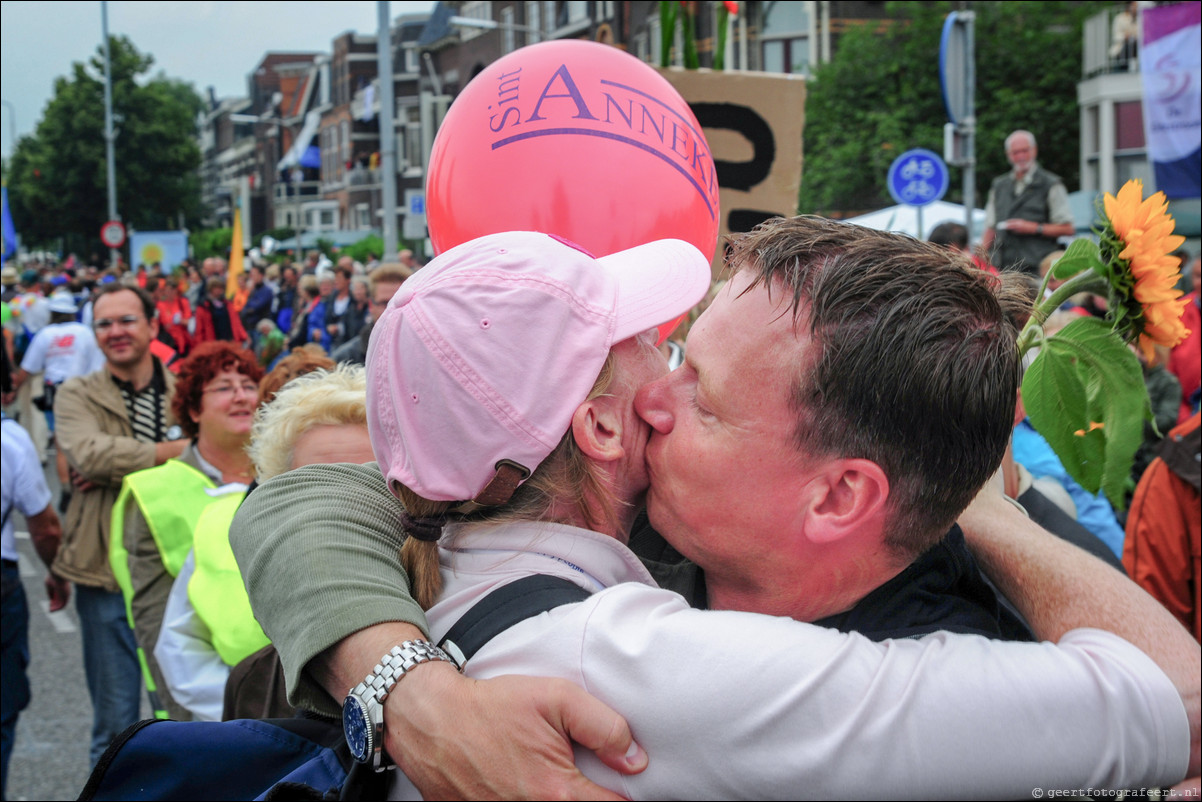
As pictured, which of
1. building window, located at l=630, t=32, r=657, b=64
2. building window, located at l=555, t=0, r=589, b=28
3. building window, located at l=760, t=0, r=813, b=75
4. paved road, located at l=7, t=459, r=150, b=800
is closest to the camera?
paved road, located at l=7, t=459, r=150, b=800

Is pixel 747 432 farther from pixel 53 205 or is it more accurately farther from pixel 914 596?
pixel 53 205

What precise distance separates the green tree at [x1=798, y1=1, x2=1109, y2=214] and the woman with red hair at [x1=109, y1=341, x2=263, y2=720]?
24.0m

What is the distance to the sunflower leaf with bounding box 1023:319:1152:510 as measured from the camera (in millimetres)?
1544

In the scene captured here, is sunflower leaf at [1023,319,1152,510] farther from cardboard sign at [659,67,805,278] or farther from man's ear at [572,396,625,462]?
cardboard sign at [659,67,805,278]

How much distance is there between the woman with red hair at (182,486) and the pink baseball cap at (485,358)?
2255 mm

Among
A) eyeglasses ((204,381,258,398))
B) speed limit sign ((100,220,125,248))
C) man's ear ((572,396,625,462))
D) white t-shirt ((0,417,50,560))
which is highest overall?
speed limit sign ((100,220,125,248))

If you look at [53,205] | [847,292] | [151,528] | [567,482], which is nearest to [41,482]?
[151,528]

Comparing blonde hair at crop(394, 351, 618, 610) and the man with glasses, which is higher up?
blonde hair at crop(394, 351, 618, 610)

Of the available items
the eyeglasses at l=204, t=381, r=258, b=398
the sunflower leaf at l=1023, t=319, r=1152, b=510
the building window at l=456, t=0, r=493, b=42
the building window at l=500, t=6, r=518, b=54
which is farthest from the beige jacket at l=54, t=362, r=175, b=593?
the building window at l=456, t=0, r=493, b=42

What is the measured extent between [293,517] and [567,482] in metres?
0.42

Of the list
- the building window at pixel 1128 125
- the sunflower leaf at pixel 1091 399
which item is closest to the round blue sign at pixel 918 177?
the sunflower leaf at pixel 1091 399

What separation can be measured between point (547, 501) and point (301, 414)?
1589 millimetres

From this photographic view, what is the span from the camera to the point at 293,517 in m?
1.46

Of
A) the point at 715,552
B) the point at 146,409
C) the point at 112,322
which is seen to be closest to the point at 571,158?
the point at 715,552
